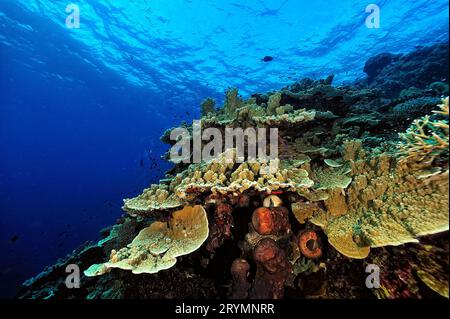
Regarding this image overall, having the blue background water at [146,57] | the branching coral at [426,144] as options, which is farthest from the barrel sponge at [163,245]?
the blue background water at [146,57]

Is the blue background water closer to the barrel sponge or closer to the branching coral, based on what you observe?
the barrel sponge

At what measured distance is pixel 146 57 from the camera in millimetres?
26719

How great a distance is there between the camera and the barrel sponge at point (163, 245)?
119 inches

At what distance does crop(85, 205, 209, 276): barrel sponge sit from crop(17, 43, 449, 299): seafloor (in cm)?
2

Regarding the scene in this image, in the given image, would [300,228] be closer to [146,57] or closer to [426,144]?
[426,144]

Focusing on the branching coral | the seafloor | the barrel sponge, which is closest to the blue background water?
the barrel sponge

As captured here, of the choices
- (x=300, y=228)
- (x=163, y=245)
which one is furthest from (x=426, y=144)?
(x=163, y=245)

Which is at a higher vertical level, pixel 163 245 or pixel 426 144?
pixel 426 144

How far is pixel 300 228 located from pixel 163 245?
6.44ft

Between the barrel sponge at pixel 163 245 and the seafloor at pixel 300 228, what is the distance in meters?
0.02

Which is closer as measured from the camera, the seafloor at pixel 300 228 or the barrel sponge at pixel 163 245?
the seafloor at pixel 300 228

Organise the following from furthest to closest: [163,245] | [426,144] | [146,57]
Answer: [146,57] → [163,245] → [426,144]

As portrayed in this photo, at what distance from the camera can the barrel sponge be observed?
301cm

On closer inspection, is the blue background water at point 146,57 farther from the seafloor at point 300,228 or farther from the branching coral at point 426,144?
the branching coral at point 426,144
